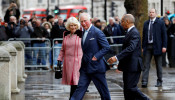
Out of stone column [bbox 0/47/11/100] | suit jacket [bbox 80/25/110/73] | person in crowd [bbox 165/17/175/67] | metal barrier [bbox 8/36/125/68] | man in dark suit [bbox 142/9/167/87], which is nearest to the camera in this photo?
suit jacket [bbox 80/25/110/73]

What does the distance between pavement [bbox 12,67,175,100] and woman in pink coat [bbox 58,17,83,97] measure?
1287 mm

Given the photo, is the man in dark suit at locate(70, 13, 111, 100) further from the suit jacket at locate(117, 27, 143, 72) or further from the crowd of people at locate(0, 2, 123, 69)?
the crowd of people at locate(0, 2, 123, 69)

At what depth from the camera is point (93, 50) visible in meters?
9.05

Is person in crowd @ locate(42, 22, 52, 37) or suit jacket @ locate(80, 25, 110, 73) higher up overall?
suit jacket @ locate(80, 25, 110, 73)

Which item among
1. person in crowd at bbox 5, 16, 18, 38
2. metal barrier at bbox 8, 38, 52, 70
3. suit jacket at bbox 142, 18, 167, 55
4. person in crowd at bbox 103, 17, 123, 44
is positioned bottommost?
metal barrier at bbox 8, 38, 52, 70

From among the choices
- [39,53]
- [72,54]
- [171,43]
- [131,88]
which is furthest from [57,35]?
[131,88]

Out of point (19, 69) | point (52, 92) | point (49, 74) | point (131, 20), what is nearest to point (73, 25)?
point (131, 20)

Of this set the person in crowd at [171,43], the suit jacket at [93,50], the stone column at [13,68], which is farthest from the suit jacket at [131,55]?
the person in crowd at [171,43]

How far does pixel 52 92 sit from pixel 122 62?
3.68m

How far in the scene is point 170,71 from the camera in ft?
59.5

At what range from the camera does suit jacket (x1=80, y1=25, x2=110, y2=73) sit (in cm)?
903

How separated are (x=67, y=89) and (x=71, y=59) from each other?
303 centimetres

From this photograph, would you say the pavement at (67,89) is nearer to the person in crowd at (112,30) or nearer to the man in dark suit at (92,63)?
the man in dark suit at (92,63)

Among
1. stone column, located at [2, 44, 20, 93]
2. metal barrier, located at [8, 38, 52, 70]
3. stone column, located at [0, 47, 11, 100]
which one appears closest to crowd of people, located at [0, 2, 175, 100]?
stone column, located at [0, 47, 11, 100]
